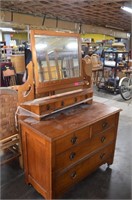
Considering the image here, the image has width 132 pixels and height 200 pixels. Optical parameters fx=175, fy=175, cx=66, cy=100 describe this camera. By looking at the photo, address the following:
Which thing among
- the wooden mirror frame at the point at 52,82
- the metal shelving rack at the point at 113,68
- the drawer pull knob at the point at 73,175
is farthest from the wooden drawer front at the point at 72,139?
the metal shelving rack at the point at 113,68

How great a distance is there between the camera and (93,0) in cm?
375

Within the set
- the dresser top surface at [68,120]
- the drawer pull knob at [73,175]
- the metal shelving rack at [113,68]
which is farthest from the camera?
the metal shelving rack at [113,68]

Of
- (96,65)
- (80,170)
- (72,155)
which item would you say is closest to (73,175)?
(80,170)

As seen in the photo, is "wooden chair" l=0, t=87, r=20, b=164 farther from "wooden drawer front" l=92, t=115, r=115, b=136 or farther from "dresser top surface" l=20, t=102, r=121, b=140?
"wooden drawer front" l=92, t=115, r=115, b=136

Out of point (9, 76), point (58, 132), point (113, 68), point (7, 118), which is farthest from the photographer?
point (113, 68)

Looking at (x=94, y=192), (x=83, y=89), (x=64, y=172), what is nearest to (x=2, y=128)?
(x=64, y=172)

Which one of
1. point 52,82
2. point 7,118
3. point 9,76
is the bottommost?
point 7,118

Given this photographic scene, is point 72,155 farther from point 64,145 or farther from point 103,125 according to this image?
point 103,125

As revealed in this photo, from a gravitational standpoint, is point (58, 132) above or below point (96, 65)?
below

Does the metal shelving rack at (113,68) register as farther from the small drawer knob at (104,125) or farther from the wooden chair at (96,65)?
the small drawer knob at (104,125)

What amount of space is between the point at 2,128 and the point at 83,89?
100 centimetres

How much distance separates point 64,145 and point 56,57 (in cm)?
85

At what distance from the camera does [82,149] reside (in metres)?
1.73

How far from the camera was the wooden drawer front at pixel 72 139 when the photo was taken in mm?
1482
